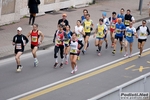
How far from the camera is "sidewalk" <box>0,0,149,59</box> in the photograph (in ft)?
80.8

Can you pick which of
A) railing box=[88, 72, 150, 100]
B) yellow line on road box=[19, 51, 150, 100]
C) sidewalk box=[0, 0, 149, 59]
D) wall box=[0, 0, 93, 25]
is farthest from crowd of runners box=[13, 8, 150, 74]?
wall box=[0, 0, 93, 25]

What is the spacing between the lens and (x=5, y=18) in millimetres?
28609

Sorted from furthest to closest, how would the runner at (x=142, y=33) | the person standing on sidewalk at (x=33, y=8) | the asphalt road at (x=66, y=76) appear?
the person standing on sidewalk at (x=33, y=8), the runner at (x=142, y=33), the asphalt road at (x=66, y=76)

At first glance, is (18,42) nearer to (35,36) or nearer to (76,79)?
(35,36)

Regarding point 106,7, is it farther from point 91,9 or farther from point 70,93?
point 70,93

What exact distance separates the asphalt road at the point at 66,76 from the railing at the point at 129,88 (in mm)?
2578

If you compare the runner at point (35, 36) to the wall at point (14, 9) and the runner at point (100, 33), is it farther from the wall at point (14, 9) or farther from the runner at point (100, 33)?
the wall at point (14, 9)

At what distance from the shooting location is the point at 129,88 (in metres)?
14.5

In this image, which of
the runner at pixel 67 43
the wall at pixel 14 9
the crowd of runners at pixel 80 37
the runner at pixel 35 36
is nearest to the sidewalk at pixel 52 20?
the wall at pixel 14 9

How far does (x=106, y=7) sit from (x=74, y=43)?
16.5m

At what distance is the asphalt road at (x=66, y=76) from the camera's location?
17.8 m

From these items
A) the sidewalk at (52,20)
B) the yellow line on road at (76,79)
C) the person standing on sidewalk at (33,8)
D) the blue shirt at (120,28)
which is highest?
the person standing on sidewalk at (33,8)

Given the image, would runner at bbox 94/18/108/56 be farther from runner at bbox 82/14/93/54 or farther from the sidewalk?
the sidewalk

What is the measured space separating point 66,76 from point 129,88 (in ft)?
19.1
